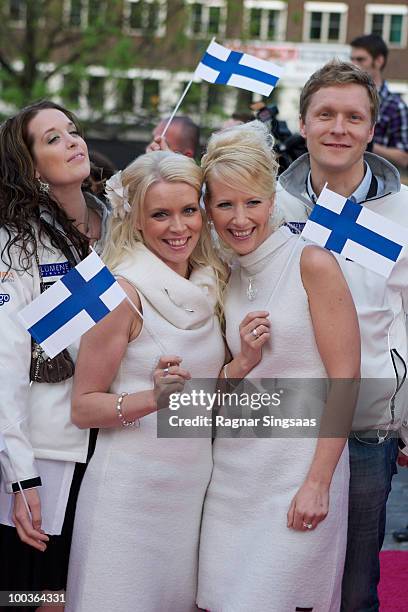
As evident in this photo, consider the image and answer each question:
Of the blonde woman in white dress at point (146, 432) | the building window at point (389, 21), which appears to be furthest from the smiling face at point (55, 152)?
the building window at point (389, 21)

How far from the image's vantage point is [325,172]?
12.2ft

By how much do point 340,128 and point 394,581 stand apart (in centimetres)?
256

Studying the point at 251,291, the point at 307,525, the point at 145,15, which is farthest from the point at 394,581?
the point at 145,15

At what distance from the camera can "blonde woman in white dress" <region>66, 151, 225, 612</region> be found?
3305 mm

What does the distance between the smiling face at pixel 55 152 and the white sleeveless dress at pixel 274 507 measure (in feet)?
2.65

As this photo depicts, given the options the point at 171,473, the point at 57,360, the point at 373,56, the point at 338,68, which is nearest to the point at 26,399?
the point at 57,360

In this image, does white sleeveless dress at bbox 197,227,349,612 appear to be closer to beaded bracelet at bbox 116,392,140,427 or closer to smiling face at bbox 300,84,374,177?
beaded bracelet at bbox 116,392,140,427

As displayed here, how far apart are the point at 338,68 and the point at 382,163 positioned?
15.1 inches

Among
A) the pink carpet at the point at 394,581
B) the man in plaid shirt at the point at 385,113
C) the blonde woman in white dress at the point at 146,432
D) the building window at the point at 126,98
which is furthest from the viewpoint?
the building window at the point at 126,98

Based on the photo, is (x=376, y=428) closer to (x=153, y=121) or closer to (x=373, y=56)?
(x=373, y=56)

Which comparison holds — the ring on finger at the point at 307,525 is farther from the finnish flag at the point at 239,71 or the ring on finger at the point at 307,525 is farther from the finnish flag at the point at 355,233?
the finnish flag at the point at 239,71

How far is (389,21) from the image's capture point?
38.5 m

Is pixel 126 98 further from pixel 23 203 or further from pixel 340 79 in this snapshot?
pixel 23 203

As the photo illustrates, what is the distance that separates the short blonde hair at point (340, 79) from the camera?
3695mm
